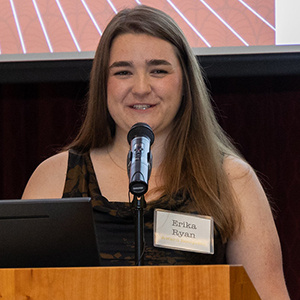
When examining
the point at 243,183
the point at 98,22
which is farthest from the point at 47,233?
the point at 98,22

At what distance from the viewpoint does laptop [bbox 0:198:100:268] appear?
121 centimetres

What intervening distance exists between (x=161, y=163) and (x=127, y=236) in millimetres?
311

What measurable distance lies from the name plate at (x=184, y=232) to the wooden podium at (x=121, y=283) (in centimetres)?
77

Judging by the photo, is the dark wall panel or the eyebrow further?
the dark wall panel

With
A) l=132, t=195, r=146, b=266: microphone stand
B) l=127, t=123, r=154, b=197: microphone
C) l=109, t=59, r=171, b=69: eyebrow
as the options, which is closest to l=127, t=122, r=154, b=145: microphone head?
l=127, t=123, r=154, b=197: microphone

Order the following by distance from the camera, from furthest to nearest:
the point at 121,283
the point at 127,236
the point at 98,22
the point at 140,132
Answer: the point at 98,22, the point at 127,236, the point at 140,132, the point at 121,283

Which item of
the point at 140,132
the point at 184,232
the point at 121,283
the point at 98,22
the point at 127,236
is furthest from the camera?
the point at 98,22

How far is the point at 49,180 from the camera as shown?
2174mm

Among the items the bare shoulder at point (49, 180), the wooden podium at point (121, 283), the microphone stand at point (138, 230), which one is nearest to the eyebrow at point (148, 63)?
the bare shoulder at point (49, 180)

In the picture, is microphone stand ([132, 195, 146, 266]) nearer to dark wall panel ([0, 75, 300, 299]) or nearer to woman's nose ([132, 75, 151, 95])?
woman's nose ([132, 75, 151, 95])

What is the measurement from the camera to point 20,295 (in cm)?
104

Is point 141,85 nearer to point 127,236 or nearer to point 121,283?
point 127,236

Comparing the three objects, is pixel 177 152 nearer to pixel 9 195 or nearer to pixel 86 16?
pixel 86 16

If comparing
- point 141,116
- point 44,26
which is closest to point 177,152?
point 141,116
